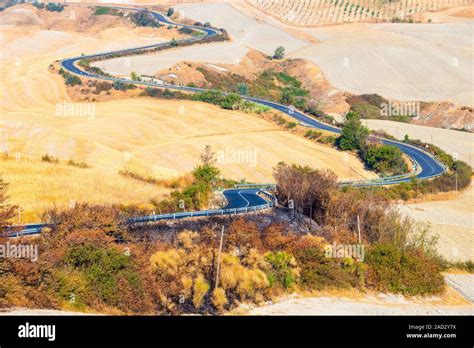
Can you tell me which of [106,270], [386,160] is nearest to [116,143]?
[386,160]

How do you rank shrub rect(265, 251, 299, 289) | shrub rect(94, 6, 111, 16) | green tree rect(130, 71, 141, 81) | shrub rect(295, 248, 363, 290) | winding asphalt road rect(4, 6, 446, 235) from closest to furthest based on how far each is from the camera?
shrub rect(265, 251, 299, 289), shrub rect(295, 248, 363, 290), winding asphalt road rect(4, 6, 446, 235), green tree rect(130, 71, 141, 81), shrub rect(94, 6, 111, 16)

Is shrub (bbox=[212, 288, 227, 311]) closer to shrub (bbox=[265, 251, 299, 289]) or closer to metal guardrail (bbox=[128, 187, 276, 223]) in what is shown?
shrub (bbox=[265, 251, 299, 289])

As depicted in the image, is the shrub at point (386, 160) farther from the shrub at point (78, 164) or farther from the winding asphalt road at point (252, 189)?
the shrub at point (78, 164)

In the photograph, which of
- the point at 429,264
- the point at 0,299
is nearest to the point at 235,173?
the point at 429,264

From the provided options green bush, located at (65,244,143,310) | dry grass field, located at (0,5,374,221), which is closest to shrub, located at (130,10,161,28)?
dry grass field, located at (0,5,374,221)

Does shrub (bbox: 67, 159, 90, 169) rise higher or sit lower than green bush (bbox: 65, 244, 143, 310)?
lower

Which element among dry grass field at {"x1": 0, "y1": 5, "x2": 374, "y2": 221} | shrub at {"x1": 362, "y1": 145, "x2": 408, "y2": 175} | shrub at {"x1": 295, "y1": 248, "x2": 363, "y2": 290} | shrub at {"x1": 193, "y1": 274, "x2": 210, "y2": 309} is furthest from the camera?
shrub at {"x1": 362, "y1": 145, "x2": 408, "y2": 175}

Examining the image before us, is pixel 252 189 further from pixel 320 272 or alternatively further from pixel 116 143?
pixel 116 143

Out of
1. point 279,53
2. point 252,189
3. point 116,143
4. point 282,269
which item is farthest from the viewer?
point 279,53
